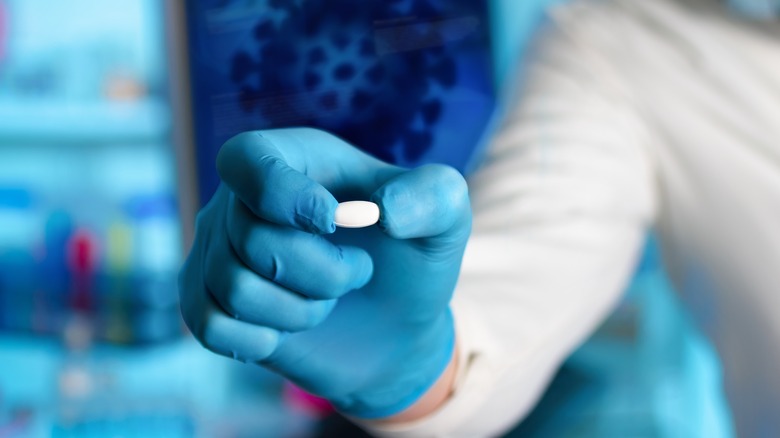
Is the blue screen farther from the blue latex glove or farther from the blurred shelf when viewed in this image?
the blue latex glove

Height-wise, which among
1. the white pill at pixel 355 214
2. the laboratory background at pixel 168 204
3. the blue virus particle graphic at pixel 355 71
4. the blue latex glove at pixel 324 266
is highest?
the white pill at pixel 355 214

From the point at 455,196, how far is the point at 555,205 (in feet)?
0.98

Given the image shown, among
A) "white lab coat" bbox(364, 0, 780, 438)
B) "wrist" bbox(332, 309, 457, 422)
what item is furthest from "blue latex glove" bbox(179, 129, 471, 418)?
"white lab coat" bbox(364, 0, 780, 438)

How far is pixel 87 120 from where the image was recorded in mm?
1282

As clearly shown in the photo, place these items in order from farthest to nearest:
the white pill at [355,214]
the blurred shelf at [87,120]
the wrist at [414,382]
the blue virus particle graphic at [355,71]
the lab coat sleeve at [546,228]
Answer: the blurred shelf at [87,120], the blue virus particle graphic at [355,71], the lab coat sleeve at [546,228], the wrist at [414,382], the white pill at [355,214]

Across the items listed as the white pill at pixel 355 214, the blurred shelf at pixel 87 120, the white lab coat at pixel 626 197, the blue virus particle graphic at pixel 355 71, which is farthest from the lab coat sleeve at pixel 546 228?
the blurred shelf at pixel 87 120

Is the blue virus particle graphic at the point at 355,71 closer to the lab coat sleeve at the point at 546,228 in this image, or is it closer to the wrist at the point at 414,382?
the lab coat sleeve at the point at 546,228

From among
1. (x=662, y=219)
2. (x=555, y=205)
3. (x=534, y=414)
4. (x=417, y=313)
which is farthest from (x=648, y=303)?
(x=417, y=313)

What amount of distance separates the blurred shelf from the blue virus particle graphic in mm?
232

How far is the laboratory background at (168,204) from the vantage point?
1.10m

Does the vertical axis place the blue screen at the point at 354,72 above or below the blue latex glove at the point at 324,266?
below

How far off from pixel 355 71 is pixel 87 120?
477 mm

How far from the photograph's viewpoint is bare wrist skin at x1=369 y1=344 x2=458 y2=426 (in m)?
0.56

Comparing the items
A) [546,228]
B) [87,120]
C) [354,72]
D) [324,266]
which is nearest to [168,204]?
[87,120]
